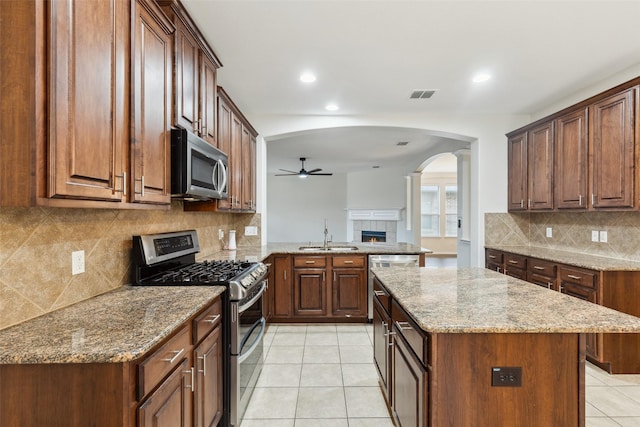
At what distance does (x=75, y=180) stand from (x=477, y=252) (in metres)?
4.45

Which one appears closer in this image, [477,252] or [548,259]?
[548,259]

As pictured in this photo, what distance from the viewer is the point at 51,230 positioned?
147 cm

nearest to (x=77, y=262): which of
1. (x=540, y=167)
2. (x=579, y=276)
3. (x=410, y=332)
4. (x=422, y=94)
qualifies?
(x=410, y=332)

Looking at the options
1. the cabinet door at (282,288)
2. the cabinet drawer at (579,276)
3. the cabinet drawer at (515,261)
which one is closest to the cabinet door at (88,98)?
the cabinet door at (282,288)

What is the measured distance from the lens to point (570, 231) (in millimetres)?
3855

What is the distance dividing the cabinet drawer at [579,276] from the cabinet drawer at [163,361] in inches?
123

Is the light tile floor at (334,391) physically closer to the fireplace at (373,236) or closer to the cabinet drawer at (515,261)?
the cabinet drawer at (515,261)

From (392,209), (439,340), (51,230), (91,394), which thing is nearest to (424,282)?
(439,340)

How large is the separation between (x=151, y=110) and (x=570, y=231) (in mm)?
4369

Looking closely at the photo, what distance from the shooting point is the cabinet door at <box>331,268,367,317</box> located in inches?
158

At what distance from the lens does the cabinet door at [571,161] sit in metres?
3.27

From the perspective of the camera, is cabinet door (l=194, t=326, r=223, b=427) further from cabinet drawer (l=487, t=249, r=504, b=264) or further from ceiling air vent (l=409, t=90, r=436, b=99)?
cabinet drawer (l=487, t=249, r=504, b=264)

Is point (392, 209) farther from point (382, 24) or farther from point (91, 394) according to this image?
point (91, 394)

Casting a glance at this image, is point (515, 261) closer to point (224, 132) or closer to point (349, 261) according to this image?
point (349, 261)
